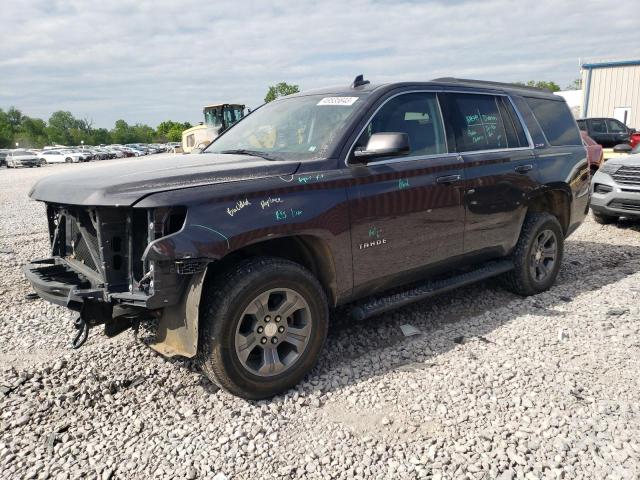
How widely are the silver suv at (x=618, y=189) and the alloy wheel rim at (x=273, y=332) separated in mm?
6772

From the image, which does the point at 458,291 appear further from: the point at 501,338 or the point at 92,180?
the point at 92,180

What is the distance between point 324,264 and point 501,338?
5.53 feet

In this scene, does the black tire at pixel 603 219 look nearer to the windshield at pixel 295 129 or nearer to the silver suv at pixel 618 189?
the silver suv at pixel 618 189

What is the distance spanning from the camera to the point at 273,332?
10.5 feet

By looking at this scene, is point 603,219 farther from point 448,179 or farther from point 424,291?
point 424,291

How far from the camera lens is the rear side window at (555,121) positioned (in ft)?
17.0

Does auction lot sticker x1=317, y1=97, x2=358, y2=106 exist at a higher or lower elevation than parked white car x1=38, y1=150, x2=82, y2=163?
higher

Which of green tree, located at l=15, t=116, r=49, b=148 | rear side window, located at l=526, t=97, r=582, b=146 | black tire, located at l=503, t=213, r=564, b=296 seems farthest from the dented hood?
green tree, located at l=15, t=116, r=49, b=148

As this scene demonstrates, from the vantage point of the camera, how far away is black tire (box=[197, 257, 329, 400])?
2.96m

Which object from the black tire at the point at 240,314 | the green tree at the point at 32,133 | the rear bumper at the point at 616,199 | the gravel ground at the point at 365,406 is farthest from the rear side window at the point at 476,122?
the green tree at the point at 32,133

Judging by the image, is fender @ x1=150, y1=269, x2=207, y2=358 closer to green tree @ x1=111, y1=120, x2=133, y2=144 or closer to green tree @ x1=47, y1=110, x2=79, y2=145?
green tree @ x1=47, y1=110, x2=79, y2=145

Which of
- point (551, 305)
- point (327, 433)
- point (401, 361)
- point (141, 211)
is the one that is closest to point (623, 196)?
point (551, 305)

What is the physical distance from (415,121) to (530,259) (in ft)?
6.48

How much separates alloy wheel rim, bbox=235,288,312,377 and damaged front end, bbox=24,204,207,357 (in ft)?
1.14
